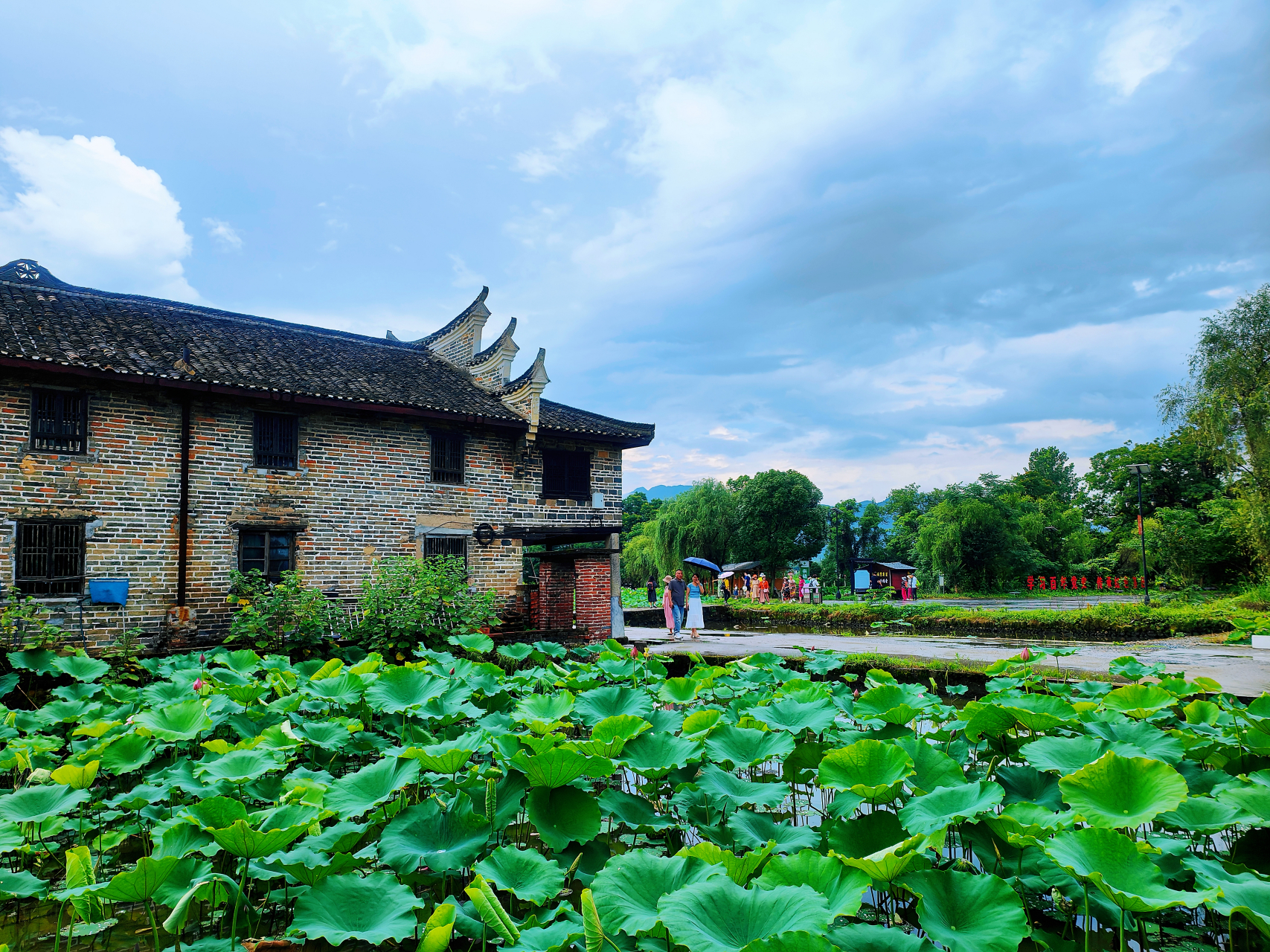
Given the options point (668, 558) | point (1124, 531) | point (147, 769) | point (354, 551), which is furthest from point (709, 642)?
point (1124, 531)

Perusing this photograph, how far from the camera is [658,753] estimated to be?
3248 millimetres

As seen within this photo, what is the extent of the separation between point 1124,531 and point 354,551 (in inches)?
1756

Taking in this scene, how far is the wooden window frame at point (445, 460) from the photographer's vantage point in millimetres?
13148

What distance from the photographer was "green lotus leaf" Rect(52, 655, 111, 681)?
589cm

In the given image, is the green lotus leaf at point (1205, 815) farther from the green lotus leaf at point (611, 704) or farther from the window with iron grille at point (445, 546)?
the window with iron grille at point (445, 546)

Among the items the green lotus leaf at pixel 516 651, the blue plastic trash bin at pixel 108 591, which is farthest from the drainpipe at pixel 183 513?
the green lotus leaf at pixel 516 651

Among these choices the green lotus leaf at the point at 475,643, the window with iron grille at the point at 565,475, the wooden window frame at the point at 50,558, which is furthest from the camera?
the window with iron grille at the point at 565,475

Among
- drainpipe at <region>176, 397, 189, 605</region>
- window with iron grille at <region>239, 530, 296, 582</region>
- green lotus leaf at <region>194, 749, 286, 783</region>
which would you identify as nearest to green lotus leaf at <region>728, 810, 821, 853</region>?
green lotus leaf at <region>194, 749, 286, 783</region>

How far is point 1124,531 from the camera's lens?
42125mm

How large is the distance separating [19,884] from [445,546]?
1056 centimetres

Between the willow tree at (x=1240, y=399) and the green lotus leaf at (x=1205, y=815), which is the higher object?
the willow tree at (x=1240, y=399)

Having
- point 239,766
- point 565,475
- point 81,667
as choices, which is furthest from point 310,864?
point 565,475

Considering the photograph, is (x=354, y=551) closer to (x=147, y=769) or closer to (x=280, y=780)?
(x=147, y=769)

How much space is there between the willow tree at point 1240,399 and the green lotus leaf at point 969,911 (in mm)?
24689
